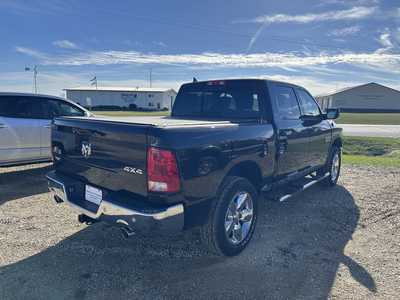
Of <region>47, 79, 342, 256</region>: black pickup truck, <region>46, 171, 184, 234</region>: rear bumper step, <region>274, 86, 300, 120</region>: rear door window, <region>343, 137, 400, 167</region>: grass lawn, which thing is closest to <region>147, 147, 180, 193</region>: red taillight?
<region>47, 79, 342, 256</region>: black pickup truck

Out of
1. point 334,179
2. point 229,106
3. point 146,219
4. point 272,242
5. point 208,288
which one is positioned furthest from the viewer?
point 334,179

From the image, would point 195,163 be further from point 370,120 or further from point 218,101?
point 370,120

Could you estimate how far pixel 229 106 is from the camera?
4.71m

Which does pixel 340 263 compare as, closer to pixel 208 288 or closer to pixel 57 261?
pixel 208 288

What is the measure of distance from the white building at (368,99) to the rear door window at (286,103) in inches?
2190

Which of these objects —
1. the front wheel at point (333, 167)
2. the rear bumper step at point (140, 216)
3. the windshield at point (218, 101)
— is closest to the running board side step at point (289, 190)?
the front wheel at point (333, 167)

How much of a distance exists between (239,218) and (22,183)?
4.88m

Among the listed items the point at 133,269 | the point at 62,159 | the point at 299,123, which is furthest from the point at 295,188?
the point at 62,159

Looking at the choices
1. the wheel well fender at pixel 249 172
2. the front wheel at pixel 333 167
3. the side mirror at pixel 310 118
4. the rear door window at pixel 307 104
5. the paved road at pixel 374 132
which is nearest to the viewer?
the wheel well fender at pixel 249 172

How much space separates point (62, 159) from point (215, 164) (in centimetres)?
187

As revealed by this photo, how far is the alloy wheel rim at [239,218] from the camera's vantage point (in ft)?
12.1

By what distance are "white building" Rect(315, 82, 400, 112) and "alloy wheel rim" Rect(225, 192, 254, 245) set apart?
188 feet

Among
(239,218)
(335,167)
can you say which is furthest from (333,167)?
(239,218)

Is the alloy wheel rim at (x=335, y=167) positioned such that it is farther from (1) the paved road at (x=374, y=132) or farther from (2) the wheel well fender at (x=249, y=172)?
(1) the paved road at (x=374, y=132)
